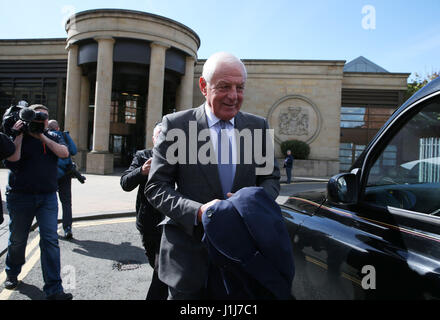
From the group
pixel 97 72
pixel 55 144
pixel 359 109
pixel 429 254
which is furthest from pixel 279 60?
pixel 429 254

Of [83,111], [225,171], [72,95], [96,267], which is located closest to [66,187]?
[96,267]

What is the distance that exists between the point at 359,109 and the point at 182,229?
76.9ft

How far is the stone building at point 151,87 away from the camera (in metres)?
16.2

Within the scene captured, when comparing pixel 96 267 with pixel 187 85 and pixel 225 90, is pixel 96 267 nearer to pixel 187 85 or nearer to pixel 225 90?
pixel 225 90

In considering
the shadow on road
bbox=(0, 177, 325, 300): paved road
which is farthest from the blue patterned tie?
the shadow on road

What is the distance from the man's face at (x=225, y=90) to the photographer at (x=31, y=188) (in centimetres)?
218

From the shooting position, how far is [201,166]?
5.17 ft

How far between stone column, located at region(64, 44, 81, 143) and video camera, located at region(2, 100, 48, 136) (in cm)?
1623

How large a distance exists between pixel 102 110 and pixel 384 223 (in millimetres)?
16648

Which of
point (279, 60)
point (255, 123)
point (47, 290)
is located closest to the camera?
point (255, 123)

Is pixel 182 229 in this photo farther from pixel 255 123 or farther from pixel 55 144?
pixel 55 144
